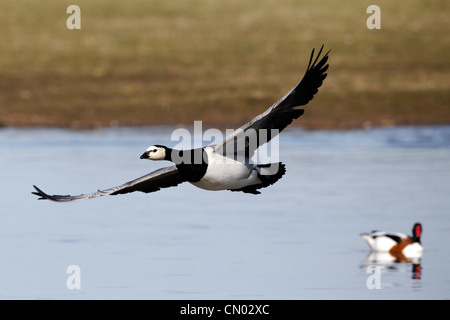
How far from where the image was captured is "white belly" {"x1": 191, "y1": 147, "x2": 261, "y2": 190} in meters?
9.16

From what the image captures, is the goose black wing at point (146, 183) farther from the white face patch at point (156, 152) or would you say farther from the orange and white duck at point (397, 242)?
the orange and white duck at point (397, 242)

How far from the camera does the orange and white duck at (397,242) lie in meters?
11.3

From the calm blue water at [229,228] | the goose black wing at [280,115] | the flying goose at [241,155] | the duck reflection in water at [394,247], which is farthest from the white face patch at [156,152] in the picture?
the duck reflection in water at [394,247]

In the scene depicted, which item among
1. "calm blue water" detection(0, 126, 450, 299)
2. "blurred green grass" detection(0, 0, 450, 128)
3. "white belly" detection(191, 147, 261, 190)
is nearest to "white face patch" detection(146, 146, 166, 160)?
"white belly" detection(191, 147, 261, 190)

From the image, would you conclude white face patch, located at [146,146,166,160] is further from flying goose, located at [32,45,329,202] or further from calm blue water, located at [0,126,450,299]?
calm blue water, located at [0,126,450,299]

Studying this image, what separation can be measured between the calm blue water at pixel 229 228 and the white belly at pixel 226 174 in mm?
1116

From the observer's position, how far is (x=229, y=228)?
40.8ft

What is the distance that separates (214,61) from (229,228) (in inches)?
522

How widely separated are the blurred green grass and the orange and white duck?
9.97 meters

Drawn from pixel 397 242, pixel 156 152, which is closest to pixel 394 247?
pixel 397 242

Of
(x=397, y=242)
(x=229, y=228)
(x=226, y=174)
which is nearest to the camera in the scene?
(x=226, y=174)

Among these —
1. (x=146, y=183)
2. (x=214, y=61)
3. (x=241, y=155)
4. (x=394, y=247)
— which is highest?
(x=214, y=61)

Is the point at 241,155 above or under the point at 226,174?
above

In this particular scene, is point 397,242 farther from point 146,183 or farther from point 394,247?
point 146,183
